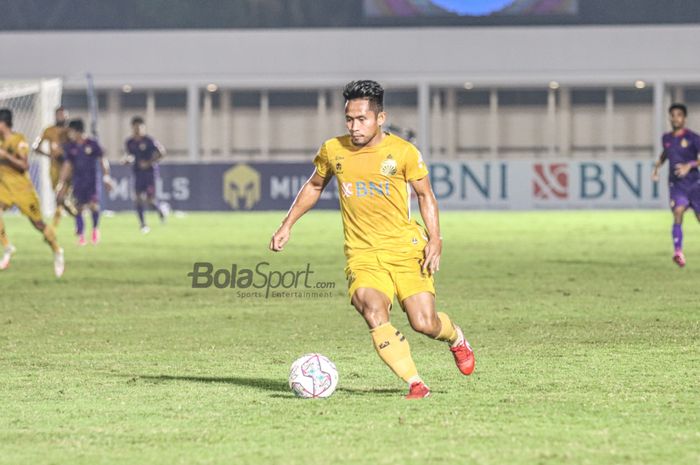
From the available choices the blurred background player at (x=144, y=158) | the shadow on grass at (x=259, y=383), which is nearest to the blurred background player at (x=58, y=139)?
the blurred background player at (x=144, y=158)

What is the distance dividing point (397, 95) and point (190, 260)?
26234 mm

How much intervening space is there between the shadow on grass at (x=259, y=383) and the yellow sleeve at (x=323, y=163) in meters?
1.26

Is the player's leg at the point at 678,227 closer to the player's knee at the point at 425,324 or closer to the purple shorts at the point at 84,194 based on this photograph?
the purple shorts at the point at 84,194

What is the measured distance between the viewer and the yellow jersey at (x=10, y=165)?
1797 centimetres

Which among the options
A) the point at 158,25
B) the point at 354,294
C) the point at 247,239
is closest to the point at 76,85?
the point at 158,25

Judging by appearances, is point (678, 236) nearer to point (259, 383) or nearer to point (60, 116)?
point (259, 383)

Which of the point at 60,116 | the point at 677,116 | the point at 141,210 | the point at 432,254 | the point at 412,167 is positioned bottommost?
the point at 141,210

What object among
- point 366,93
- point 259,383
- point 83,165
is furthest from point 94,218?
point 366,93

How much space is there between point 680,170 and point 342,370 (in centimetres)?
1068

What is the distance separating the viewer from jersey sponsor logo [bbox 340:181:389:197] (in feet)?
27.5

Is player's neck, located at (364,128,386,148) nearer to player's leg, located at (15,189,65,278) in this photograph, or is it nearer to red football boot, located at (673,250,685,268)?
player's leg, located at (15,189,65,278)

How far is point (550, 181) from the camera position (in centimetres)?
3875

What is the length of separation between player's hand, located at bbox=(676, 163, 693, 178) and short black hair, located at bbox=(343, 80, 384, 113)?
38.6 feet

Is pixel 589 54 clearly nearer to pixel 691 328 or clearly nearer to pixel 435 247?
pixel 691 328
